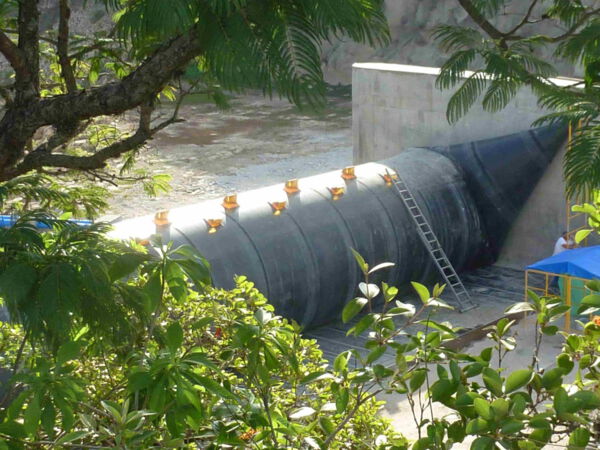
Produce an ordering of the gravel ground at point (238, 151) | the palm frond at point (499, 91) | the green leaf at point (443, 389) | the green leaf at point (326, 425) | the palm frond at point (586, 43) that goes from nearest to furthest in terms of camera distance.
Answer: the green leaf at point (443, 389), the green leaf at point (326, 425), the palm frond at point (499, 91), the palm frond at point (586, 43), the gravel ground at point (238, 151)

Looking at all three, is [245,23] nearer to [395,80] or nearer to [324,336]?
[324,336]

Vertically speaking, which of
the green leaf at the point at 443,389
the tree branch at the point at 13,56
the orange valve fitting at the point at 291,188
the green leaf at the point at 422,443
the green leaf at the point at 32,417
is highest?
the tree branch at the point at 13,56

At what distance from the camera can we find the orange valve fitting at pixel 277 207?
14898 mm

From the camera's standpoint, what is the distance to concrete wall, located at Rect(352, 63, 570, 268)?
58.9 ft

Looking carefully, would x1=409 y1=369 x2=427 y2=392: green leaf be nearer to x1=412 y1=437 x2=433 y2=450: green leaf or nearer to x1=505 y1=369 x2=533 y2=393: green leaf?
x1=412 y1=437 x2=433 y2=450: green leaf

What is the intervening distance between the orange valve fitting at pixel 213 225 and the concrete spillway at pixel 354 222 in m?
0.02

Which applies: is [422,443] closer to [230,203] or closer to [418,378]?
[418,378]

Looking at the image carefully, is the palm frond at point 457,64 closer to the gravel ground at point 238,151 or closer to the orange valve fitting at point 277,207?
the orange valve fitting at point 277,207

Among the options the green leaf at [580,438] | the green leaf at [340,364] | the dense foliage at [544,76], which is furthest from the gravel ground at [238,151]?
the green leaf at [580,438]

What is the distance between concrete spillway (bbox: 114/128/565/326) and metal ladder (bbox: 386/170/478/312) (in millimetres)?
154

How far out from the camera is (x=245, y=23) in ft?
13.0

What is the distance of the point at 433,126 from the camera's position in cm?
1923

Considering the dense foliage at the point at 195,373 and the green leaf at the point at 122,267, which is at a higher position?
the green leaf at the point at 122,267

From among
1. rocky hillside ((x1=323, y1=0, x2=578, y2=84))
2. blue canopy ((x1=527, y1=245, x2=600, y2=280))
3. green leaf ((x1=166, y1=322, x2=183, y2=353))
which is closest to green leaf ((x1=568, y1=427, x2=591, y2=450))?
green leaf ((x1=166, y1=322, x2=183, y2=353))
